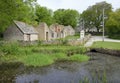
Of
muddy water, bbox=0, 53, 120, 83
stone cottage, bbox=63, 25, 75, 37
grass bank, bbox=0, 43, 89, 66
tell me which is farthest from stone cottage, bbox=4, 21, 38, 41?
stone cottage, bbox=63, 25, 75, 37

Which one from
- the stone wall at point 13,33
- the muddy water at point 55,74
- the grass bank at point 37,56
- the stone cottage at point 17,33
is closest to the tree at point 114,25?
the stone cottage at point 17,33

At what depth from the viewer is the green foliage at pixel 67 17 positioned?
108 meters

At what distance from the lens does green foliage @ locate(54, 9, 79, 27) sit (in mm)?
108050

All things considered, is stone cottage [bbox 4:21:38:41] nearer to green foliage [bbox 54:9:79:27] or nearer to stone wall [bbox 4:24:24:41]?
stone wall [bbox 4:24:24:41]

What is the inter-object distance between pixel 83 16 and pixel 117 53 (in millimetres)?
75924

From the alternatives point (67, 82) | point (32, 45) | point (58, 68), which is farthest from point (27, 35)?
point (67, 82)

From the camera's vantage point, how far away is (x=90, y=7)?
102 metres

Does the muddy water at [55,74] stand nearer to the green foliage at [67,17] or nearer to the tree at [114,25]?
the tree at [114,25]

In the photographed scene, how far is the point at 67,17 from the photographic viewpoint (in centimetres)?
10850

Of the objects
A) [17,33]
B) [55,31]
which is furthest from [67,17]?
[17,33]

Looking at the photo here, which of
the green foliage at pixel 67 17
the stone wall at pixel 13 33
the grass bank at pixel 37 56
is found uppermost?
the green foliage at pixel 67 17

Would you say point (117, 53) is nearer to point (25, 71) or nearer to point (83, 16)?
point (25, 71)

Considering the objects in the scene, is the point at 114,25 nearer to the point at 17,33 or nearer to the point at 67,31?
the point at 67,31

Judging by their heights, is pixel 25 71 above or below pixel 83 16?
below
